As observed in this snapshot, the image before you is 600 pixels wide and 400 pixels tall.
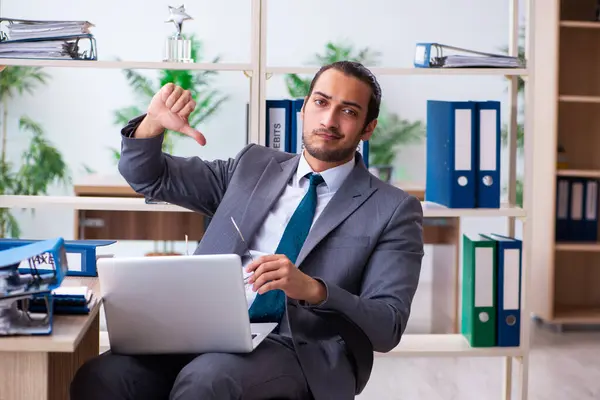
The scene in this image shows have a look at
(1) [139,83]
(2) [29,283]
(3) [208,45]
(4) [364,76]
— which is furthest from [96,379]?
(3) [208,45]

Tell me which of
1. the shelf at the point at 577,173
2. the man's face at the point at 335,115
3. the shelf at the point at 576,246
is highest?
the man's face at the point at 335,115

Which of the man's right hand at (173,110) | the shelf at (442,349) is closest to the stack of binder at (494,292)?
the shelf at (442,349)

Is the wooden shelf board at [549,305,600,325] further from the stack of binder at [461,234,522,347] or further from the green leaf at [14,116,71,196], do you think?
the green leaf at [14,116,71,196]

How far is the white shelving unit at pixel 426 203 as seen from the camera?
9.62 feet

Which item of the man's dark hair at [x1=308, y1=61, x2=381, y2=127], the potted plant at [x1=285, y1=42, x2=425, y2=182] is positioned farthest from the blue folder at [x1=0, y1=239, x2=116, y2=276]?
the potted plant at [x1=285, y1=42, x2=425, y2=182]

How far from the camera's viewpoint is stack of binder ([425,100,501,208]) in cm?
306

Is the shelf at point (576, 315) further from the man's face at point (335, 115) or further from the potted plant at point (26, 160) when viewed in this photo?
the potted plant at point (26, 160)

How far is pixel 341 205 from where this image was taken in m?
2.16

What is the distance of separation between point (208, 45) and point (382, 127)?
1262mm

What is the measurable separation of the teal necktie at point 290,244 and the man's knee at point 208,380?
0.30m

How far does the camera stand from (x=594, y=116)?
15.9ft

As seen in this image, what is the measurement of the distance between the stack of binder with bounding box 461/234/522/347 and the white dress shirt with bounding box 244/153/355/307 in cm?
99

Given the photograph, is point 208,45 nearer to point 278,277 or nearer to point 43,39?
point 43,39

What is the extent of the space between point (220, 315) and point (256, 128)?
1.32 m
